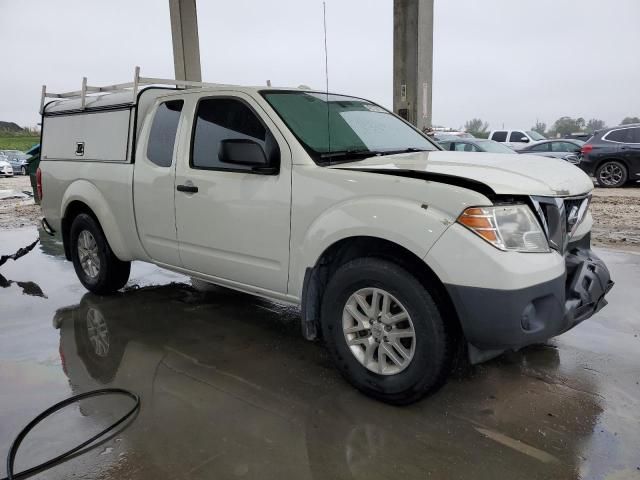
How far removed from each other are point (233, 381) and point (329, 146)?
163cm

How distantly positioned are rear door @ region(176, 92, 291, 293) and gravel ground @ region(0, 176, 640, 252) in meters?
5.40

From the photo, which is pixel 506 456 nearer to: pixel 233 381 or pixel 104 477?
pixel 233 381

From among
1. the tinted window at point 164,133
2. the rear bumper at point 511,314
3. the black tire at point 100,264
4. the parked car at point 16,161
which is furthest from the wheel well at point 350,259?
the parked car at point 16,161

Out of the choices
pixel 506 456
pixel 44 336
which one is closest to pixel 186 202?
pixel 44 336

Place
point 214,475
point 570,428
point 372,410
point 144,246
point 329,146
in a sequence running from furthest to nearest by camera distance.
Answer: point 144,246, point 329,146, point 372,410, point 570,428, point 214,475

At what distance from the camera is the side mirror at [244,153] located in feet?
11.2

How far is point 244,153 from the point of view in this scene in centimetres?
343

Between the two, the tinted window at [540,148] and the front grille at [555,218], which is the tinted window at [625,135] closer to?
the tinted window at [540,148]

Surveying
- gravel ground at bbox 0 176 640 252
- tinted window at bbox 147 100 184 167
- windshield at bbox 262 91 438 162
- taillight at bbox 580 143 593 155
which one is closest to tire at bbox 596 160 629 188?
gravel ground at bbox 0 176 640 252

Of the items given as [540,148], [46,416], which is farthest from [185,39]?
[46,416]

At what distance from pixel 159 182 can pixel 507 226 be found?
2.77 metres

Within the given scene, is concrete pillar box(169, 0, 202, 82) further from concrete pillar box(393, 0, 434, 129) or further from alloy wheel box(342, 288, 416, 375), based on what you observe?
alloy wheel box(342, 288, 416, 375)

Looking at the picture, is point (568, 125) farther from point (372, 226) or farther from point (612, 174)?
point (372, 226)

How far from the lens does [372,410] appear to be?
302cm
